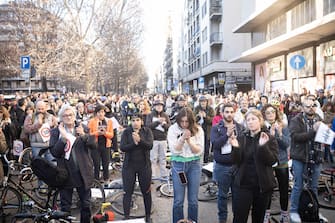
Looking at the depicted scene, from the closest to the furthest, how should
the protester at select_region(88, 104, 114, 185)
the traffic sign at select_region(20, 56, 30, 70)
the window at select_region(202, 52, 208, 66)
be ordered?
the protester at select_region(88, 104, 114, 185) → the traffic sign at select_region(20, 56, 30, 70) → the window at select_region(202, 52, 208, 66)

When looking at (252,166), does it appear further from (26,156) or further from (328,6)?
(328,6)

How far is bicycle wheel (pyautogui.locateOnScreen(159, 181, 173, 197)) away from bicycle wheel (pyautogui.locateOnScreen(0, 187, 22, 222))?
2838 mm

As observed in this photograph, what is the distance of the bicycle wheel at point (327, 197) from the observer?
21.0 ft

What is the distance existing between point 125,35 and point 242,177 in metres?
38.8

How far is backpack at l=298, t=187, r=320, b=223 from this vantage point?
5.49 m

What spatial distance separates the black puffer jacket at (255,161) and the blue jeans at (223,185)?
108 cm

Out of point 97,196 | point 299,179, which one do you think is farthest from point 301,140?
point 97,196

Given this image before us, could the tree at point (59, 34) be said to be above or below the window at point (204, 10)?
below

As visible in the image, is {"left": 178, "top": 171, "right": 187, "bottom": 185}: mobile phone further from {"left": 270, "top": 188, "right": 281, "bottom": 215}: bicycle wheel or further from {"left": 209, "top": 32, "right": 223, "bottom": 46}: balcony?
{"left": 209, "top": 32, "right": 223, "bottom": 46}: balcony

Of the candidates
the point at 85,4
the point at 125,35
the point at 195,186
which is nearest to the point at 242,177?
the point at 195,186

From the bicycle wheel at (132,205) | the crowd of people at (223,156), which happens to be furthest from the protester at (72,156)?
the bicycle wheel at (132,205)

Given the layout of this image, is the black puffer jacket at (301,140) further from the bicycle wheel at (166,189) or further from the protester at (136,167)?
the bicycle wheel at (166,189)

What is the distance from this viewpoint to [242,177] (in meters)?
4.30

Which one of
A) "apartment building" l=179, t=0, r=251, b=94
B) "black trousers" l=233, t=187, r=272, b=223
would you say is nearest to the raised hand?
"black trousers" l=233, t=187, r=272, b=223
